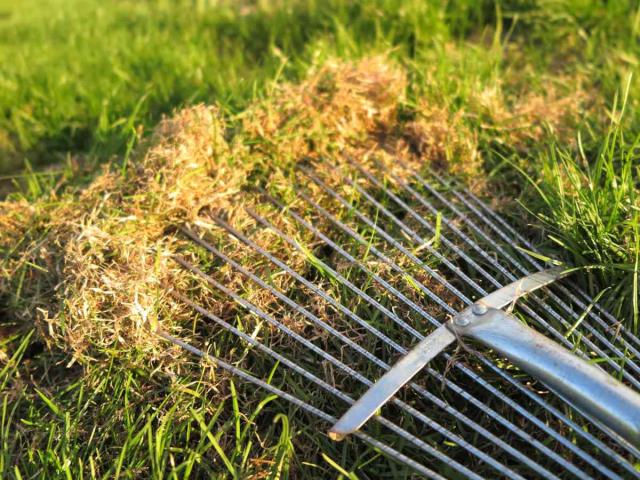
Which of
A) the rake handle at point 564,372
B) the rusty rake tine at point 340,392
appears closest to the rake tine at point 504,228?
the rake handle at point 564,372

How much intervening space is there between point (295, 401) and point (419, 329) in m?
0.55

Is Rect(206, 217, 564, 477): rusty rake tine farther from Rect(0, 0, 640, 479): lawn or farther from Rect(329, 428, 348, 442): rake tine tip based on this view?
Rect(329, 428, 348, 442): rake tine tip

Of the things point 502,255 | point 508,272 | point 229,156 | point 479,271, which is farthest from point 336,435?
point 229,156

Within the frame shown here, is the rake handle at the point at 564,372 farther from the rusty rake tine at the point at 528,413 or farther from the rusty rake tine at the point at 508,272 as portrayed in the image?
the rusty rake tine at the point at 508,272

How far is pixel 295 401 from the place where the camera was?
211 centimetres

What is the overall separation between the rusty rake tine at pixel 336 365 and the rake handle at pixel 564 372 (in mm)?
Answer: 312

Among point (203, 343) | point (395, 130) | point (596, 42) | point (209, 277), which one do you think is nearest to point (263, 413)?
point (203, 343)

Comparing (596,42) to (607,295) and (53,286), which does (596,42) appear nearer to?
(607,295)

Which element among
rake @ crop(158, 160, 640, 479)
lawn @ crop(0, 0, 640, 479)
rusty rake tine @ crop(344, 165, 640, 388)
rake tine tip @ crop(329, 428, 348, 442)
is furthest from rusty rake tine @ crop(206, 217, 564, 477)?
rusty rake tine @ crop(344, 165, 640, 388)

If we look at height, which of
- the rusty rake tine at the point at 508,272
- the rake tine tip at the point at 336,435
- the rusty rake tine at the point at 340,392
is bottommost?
the rake tine tip at the point at 336,435

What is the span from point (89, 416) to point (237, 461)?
569mm

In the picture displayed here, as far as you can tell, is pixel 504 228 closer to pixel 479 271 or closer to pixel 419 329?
pixel 479 271

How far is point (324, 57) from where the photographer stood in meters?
3.61

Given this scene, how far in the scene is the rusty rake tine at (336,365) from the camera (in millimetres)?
1923
